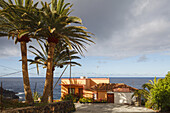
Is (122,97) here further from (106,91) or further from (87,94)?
(87,94)

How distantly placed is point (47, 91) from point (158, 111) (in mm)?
15432

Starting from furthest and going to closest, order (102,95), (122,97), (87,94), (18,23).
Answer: (87,94) < (102,95) < (122,97) < (18,23)

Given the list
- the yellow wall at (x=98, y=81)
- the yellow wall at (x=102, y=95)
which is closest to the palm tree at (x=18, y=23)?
the yellow wall at (x=102, y=95)

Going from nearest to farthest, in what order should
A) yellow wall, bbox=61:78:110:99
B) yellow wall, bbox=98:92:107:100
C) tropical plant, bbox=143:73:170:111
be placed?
tropical plant, bbox=143:73:170:111, yellow wall, bbox=98:92:107:100, yellow wall, bbox=61:78:110:99

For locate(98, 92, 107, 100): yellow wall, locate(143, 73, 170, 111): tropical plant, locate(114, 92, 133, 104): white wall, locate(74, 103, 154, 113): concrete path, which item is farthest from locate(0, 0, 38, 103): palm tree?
locate(114, 92, 133, 104): white wall

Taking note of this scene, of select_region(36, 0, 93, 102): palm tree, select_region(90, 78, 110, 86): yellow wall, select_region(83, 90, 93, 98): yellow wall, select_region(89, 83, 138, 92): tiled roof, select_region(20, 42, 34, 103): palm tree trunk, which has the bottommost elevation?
select_region(83, 90, 93, 98): yellow wall

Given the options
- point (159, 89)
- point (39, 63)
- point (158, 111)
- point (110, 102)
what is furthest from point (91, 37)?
point (110, 102)

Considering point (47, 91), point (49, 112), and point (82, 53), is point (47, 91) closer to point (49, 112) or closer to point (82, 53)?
point (49, 112)

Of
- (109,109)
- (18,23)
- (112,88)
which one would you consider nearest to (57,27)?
(18,23)

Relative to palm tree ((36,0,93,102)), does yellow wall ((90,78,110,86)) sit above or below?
below

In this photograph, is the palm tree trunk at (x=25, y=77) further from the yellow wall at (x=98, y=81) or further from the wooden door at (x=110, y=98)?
the yellow wall at (x=98, y=81)

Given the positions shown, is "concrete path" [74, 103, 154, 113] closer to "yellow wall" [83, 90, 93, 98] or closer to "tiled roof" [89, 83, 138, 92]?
"tiled roof" [89, 83, 138, 92]

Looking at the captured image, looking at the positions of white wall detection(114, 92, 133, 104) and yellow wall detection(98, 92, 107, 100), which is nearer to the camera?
white wall detection(114, 92, 133, 104)

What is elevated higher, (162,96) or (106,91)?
(162,96)
